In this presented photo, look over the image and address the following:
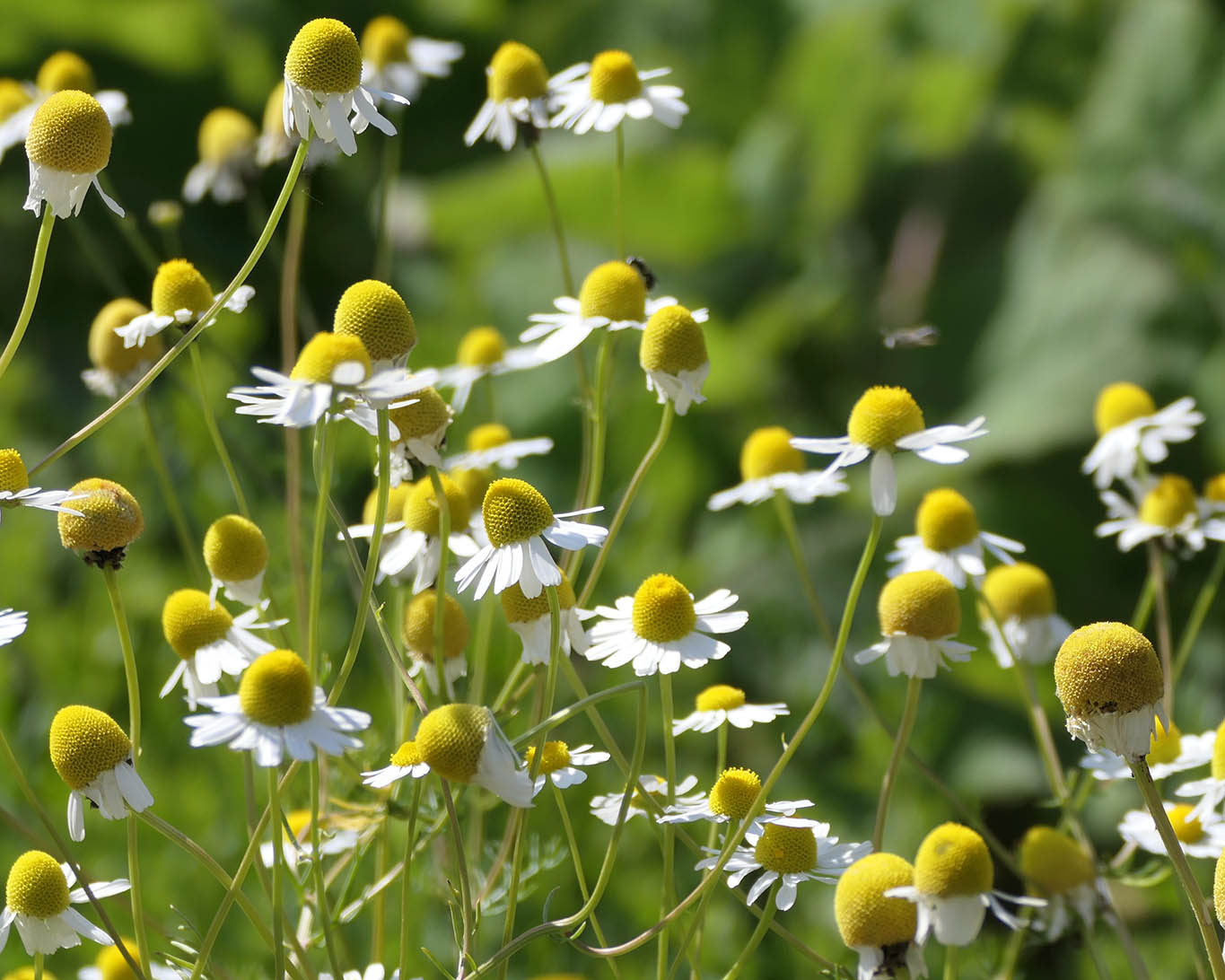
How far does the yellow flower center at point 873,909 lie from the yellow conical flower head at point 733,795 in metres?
Result: 0.05

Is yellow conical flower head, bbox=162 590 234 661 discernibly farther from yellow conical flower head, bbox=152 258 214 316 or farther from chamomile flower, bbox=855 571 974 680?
chamomile flower, bbox=855 571 974 680

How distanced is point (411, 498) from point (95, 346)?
8.7 inches

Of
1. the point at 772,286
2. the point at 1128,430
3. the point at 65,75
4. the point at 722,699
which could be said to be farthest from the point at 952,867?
the point at 772,286

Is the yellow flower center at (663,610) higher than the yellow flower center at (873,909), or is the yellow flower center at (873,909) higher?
the yellow flower center at (663,610)

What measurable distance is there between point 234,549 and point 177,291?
0.33 feet

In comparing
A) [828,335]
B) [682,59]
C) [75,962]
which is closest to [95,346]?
[75,962]

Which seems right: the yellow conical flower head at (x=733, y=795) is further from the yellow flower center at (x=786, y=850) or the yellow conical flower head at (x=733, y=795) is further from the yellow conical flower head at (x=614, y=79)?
the yellow conical flower head at (x=614, y=79)

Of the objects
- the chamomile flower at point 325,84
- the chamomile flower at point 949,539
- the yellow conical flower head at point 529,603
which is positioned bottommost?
the chamomile flower at point 949,539

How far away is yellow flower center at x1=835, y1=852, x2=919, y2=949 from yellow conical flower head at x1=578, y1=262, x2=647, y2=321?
234 mm

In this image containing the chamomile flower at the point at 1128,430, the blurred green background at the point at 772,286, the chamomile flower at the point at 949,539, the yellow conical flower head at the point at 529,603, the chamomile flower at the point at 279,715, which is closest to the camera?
the chamomile flower at the point at 279,715

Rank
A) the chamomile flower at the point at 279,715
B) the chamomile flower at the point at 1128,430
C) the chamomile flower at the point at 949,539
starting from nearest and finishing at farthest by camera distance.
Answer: the chamomile flower at the point at 279,715, the chamomile flower at the point at 949,539, the chamomile flower at the point at 1128,430

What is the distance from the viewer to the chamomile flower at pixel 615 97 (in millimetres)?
644

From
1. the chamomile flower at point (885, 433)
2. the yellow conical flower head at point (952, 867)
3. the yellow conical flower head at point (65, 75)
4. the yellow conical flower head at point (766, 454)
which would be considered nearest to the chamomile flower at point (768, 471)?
the yellow conical flower head at point (766, 454)

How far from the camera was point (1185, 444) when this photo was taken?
1483 millimetres
